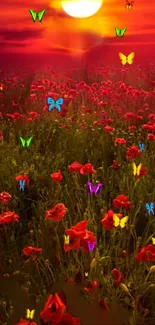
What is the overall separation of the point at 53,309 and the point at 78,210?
4.26 ft

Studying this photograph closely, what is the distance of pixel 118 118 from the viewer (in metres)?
5.78

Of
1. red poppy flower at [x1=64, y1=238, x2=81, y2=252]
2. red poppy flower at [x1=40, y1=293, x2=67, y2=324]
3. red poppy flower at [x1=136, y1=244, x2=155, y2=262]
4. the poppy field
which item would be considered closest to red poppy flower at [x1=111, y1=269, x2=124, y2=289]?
the poppy field

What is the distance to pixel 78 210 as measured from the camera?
279 centimetres

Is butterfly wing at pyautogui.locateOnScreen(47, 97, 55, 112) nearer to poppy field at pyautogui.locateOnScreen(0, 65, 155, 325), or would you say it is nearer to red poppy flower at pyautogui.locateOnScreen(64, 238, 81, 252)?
poppy field at pyautogui.locateOnScreen(0, 65, 155, 325)

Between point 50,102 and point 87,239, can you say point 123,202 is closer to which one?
point 87,239

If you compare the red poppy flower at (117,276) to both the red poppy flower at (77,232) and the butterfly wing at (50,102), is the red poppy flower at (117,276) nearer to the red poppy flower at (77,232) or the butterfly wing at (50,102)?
the red poppy flower at (77,232)

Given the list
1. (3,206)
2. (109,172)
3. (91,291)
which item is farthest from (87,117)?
(91,291)

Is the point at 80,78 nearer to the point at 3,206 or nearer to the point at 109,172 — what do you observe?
the point at 109,172

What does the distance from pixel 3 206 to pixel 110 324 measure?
1337mm

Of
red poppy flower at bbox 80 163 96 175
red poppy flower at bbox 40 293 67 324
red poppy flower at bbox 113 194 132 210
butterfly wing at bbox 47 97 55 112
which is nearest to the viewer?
red poppy flower at bbox 40 293 67 324

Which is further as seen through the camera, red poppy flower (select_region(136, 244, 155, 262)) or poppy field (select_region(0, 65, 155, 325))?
poppy field (select_region(0, 65, 155, 325))

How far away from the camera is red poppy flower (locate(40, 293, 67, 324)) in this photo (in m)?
1.49

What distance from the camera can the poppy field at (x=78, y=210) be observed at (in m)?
2.16

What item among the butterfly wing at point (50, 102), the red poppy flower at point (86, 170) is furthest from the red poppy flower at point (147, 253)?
the butterfly wing at point (50, 102)
